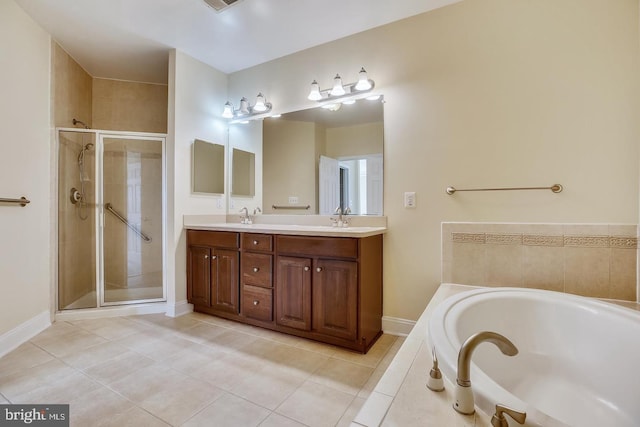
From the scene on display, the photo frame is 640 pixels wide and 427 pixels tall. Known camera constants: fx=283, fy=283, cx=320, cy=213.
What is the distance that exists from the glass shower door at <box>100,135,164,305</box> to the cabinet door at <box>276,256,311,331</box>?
1.36 m

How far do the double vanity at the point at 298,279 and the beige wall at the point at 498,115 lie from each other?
14.8 inches

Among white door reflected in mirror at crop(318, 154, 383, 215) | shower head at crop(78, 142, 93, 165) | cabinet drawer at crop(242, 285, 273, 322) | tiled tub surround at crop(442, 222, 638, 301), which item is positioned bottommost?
cabinet drawer at crop(242, 285, 273, 322)

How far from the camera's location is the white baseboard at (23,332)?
1.87 metres

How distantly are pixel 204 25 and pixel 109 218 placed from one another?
1996 millimetres

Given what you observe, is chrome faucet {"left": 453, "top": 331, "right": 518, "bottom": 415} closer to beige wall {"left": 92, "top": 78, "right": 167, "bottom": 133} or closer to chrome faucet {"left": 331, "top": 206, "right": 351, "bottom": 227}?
chrome faucet {"left": 331, "top": 206, "right": 351, "bottom": 227}

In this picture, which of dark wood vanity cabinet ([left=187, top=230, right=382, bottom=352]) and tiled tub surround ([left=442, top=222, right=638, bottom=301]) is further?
dark wood vanity cabinet ([left=187, top=230, right=382, bottom=352])

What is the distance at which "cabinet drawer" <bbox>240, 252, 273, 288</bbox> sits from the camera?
7.29 feet

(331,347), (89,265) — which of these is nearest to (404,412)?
(331,347)

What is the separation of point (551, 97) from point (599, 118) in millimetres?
270

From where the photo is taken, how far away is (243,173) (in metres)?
3.01

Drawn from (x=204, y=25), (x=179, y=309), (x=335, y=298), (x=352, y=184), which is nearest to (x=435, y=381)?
(x=335, y=298)

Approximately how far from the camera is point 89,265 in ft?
8.79

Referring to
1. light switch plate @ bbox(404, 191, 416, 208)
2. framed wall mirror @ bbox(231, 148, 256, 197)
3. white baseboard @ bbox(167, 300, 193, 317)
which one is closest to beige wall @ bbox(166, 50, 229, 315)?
white baseboard @ bbox(167, 300, 193, 317)

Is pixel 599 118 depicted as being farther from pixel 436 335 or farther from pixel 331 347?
pixel 331 347
